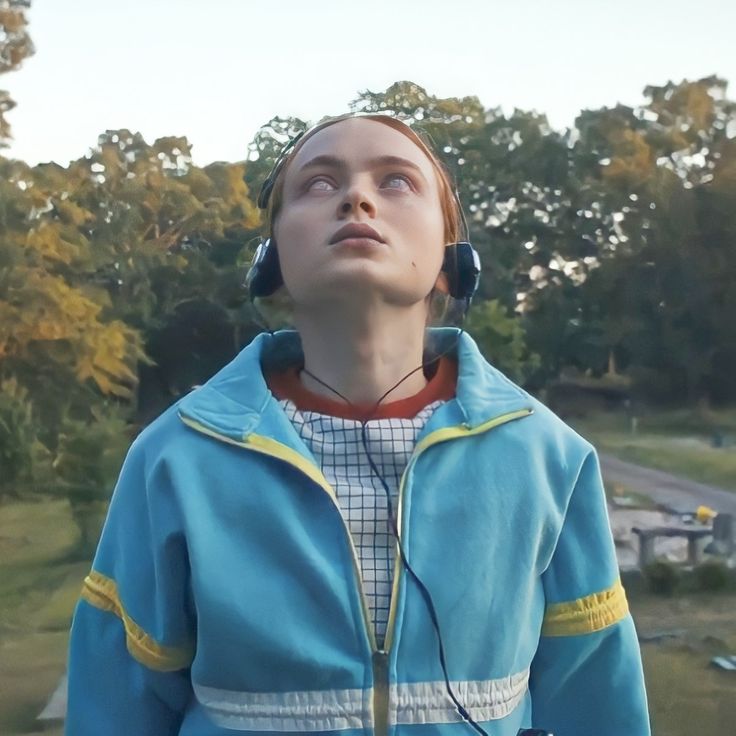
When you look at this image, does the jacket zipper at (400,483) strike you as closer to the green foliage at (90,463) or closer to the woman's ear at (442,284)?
the woman's ear at (442,284)

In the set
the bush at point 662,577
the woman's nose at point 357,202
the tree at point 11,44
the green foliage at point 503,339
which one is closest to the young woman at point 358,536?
the woman's nose at point 357,202

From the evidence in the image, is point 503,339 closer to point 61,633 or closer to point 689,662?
point 689,662

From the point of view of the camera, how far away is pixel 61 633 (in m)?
1.32

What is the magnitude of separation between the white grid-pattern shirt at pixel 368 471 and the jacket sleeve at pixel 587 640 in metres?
0.11

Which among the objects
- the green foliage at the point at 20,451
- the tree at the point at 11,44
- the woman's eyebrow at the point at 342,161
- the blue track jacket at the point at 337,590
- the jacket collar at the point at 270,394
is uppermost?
the tree at the point at 11,44

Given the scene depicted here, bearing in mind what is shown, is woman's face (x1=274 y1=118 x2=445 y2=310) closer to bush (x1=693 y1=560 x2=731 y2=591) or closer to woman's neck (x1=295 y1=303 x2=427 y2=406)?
woman's neck (x1=295 y1=303 x2=427 y2=406)

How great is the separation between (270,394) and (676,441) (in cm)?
96

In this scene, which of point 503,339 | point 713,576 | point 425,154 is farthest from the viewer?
point 713,576

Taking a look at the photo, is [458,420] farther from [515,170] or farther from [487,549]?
[515,170]

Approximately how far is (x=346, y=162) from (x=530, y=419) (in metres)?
0.21

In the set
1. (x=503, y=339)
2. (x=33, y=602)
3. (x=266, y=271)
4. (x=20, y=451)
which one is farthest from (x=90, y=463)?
(x=266, y=271)

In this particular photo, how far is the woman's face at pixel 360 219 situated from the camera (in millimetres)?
555

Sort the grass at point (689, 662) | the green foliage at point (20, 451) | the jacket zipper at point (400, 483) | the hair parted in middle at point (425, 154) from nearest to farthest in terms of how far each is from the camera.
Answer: the jacket zipper at point (400, 483), the hair parted in middle at point (425, 154), the grass at point (689, 662), the green foliage at point (20, 451)

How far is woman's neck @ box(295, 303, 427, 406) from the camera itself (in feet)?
1.90
